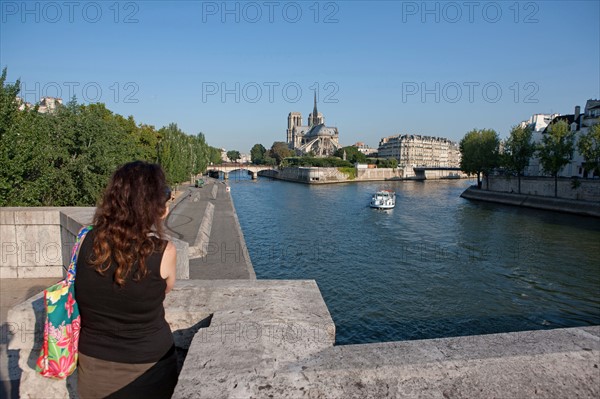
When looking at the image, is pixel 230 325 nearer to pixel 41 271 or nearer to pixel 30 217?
pixel 30 217

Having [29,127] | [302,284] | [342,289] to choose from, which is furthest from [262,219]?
[302,284]

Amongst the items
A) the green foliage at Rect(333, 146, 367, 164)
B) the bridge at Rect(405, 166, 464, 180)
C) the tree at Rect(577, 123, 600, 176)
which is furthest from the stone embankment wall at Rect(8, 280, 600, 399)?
the green foliage at Rect(333, 146, 367, 164)

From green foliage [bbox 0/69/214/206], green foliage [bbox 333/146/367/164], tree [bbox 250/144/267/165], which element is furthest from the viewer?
tree [bbox 250/144/267/165]

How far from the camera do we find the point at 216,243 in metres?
19.1

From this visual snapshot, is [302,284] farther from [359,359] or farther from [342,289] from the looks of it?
[342,289]

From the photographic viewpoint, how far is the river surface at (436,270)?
44.7 feet

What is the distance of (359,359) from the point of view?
222cm

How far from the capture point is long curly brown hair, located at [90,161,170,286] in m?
2.11

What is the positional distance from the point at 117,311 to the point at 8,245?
7266 mm

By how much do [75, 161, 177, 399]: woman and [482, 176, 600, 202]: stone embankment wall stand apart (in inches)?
2003

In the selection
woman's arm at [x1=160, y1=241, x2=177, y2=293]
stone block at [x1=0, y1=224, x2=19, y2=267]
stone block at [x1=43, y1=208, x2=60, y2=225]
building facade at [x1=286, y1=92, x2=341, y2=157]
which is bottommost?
stone block at [x1=0, y1=224, x2=19, y2=267]

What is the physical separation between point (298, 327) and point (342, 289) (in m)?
14.0

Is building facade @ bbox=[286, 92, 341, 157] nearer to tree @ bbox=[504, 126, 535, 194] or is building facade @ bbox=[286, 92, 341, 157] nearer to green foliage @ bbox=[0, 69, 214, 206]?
tree @ bbox=[504, 126, 535, 194]

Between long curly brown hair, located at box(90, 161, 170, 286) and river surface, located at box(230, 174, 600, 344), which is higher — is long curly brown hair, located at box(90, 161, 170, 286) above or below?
above
